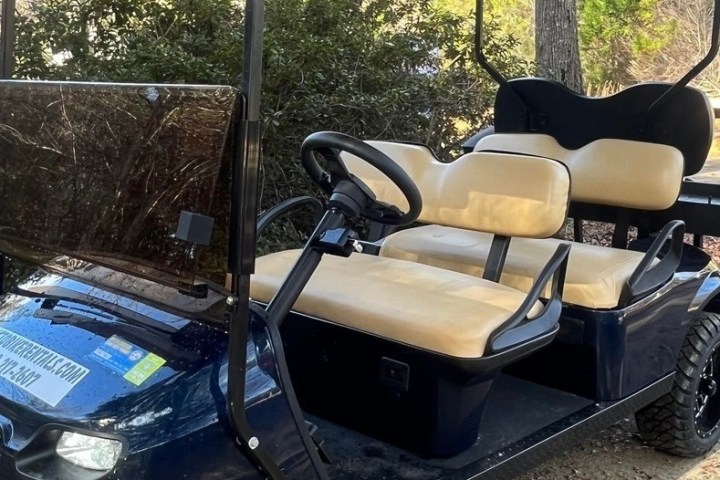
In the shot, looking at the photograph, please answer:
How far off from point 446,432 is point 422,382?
0.14 metres

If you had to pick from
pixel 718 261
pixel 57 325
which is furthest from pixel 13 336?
pixel 718 261

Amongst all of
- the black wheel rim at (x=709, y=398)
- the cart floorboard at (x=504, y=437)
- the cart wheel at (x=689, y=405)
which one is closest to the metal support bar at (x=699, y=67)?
the cart wheel at (x=689, y=405)

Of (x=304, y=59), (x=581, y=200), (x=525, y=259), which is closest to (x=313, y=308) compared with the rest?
(x=525, y=259)

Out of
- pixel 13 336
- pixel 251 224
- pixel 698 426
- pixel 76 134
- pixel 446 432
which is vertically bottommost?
pixel 698 426

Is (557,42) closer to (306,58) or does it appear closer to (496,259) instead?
(306,58)

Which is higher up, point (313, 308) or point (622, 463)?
point (313, 308)

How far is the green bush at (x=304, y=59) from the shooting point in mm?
4203

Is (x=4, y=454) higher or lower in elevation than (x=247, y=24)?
lower

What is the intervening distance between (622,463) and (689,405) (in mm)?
316

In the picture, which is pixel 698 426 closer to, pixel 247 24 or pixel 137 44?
pixel 247 24

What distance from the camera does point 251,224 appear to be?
151 centimetres

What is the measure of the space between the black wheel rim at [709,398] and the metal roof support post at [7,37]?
7.92 feet

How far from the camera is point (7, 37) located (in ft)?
7.03

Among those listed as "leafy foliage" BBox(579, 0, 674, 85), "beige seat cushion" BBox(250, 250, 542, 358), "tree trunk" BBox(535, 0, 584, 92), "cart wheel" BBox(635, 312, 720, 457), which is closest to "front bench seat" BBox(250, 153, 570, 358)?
"beige seat cushion" BBox(250, 250, 542, 358)
